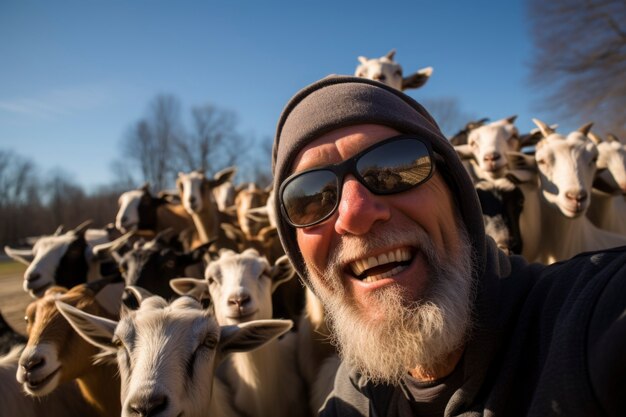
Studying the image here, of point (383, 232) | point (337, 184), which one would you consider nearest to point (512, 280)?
point (383, 232)

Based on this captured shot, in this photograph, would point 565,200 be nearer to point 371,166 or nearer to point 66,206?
point 371,166

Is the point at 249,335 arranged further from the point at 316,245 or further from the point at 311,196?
the point at 311,196

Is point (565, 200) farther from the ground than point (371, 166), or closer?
closer

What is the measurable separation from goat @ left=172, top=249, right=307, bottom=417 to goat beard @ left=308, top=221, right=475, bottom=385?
6.38ft

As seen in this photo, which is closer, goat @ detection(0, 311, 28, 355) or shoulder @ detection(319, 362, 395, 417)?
shoulder @ detection(319, 362, 395, 417)

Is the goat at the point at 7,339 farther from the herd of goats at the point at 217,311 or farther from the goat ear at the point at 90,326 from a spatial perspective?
the goat ear at the point at 90,326

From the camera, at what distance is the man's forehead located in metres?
2.10

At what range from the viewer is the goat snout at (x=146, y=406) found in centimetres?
219

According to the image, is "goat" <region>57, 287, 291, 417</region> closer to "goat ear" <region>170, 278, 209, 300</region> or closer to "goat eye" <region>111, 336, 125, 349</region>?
"goat eye" <region>111, 336, 125, 349</region>

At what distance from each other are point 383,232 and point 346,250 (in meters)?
0.21

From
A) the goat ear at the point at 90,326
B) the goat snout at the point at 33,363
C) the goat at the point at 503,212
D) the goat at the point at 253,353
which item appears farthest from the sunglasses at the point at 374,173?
the goat at the point at 503,212

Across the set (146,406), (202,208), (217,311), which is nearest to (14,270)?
(202,208)

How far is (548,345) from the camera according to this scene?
1.55 m

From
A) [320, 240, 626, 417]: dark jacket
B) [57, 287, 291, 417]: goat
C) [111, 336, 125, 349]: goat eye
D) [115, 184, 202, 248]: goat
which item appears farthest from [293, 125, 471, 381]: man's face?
[115, 184, 202, 248]: goat
